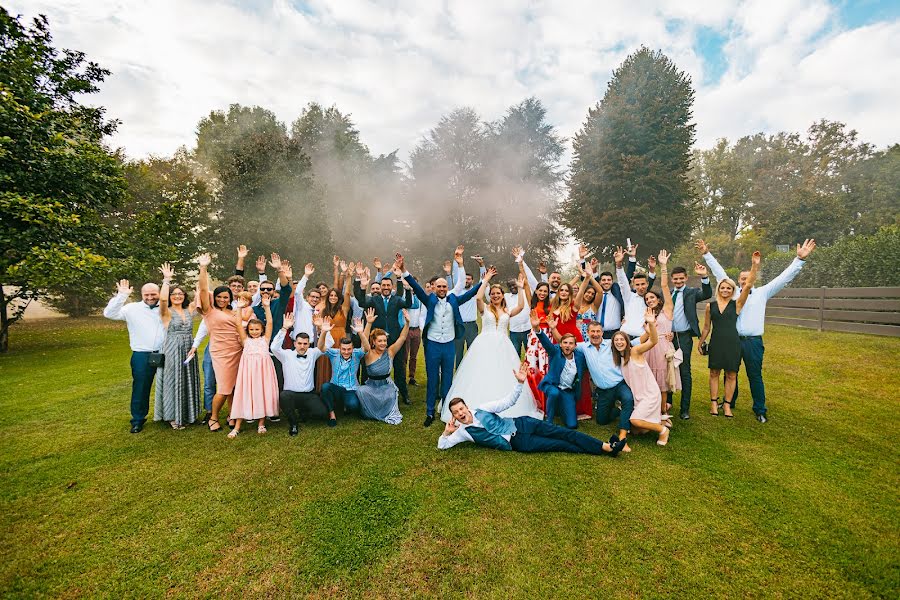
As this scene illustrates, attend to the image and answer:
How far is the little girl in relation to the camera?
5.30m

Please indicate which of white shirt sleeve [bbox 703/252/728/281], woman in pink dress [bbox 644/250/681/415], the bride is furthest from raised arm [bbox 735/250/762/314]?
the bride

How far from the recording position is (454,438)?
4641mm

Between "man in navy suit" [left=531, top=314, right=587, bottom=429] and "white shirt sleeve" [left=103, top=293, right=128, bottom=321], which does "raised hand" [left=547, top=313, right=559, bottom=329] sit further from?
"white shirt sleeve" [left=103, top=293, right=128, bottom=321]

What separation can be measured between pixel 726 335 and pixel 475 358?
367cm

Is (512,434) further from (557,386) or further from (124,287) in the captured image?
(124,287)

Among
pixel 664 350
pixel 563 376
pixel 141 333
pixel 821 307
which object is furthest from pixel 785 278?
pixel 821 307

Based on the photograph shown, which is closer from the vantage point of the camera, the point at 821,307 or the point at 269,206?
the point at 821,307

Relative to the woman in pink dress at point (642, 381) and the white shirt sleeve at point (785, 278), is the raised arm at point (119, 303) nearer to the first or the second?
the woman in pink dress at point (642, 381)

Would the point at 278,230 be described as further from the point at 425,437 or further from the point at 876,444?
the point at 876,444

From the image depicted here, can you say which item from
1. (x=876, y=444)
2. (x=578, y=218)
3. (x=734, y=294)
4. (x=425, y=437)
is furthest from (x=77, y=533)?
(x=578, y=218)

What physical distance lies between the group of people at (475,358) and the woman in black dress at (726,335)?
0.02m

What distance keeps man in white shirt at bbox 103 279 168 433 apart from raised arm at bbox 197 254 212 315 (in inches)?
23.3

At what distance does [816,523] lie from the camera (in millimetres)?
3217

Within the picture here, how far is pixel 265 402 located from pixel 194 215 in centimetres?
2416
